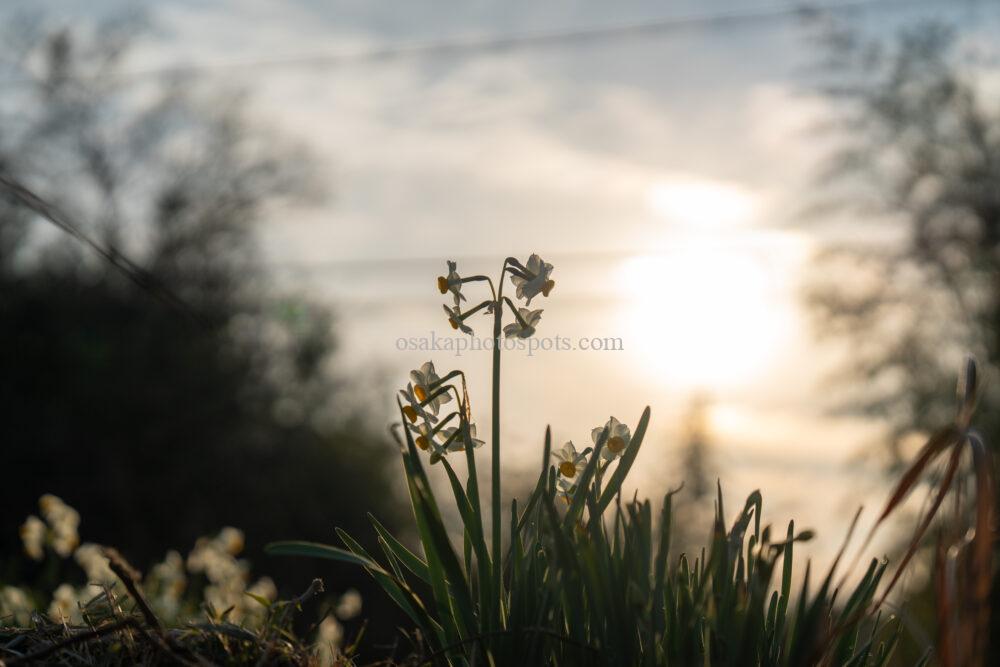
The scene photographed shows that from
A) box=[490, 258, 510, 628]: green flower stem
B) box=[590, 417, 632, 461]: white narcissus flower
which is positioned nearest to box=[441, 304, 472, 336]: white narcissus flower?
box=[490, 258, 510, 628]: green flower stem

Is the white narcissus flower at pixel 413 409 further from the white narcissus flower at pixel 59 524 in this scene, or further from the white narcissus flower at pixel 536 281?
the white narcissus flower at pixel 59 524

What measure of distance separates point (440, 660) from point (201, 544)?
401cm

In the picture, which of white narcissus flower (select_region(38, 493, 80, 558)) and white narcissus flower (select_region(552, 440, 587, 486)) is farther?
white narcissus flower (select_region(38, 493, 80, 558))

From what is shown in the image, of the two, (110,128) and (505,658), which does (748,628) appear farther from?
(110,128)

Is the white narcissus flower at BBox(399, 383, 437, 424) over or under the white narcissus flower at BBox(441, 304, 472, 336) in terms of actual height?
under

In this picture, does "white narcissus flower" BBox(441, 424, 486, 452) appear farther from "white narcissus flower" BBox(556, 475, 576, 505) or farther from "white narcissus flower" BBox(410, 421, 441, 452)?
"white narcissus flower" BBox(556, 475, 576, 505)

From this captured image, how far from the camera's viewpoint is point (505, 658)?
3.62 feet

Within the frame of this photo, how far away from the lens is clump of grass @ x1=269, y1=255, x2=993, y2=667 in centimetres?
99

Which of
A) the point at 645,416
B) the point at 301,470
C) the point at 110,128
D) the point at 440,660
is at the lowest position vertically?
the point at 301,470

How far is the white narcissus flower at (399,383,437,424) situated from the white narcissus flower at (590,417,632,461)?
22 centimetres

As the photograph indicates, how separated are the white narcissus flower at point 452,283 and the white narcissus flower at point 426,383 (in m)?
0.10

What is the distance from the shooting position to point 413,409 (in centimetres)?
→ 124

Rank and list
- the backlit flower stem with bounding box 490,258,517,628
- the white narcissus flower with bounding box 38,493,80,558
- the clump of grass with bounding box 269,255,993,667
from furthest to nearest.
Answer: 1. the white narcissus flower with bounding box 38,493,80,558
2. the backlit flower stem with bounding box 490,258,517,628
3. the clump of grass with bounding box 269,255,993,667

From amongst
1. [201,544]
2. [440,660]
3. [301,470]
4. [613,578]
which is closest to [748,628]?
[613,578]
